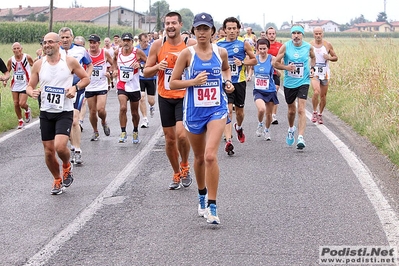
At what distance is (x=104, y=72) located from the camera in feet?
47.5

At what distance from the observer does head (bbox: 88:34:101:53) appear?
46.5ft

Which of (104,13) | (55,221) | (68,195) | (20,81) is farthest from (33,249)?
(104,13)

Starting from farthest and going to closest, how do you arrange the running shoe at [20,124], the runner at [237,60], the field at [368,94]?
the running shoe at [20,124]
the field at [368,94]
the runner at [237,60]

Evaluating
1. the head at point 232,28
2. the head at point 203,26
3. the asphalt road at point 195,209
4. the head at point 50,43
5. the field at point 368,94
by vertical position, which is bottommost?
the asphalt road at point 195,209

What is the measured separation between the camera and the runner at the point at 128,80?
46.1ft

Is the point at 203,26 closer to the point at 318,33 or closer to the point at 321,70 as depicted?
the point at 318,33

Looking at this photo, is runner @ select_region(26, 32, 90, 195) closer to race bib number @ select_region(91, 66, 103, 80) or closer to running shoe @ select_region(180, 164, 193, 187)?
running shoe @ select_region(180, 164, 193, 187)

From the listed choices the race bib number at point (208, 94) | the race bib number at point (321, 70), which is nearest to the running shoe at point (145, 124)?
the race bib number at point (321, 70)

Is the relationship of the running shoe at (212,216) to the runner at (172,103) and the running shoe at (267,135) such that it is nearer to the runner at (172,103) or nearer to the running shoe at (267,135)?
the runner at (172,103)

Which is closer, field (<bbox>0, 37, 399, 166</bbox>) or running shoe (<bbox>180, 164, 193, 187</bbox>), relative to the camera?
running shoe (<bbox>180, 164, 193, 187</bbox>)

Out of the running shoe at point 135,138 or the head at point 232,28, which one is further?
the running shoe at point 135,138

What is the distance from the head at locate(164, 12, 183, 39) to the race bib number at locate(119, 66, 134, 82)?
16.8 feet

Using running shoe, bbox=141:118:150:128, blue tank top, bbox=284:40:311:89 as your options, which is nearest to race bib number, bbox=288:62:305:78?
blue tank top, bbox=284:40:311:89

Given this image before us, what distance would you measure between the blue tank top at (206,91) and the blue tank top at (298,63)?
17.3 feet
